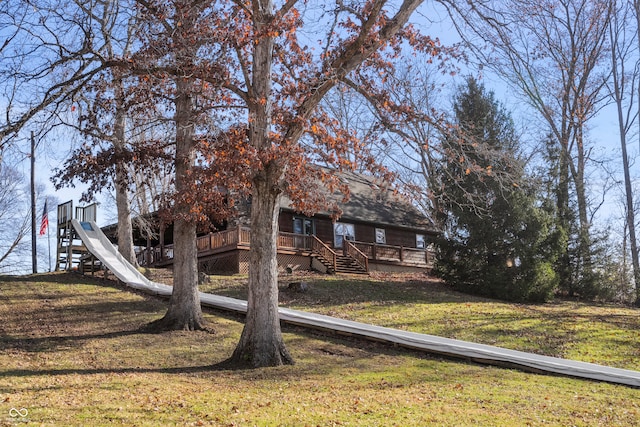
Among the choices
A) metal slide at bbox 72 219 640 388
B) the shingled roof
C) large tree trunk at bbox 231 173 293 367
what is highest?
the shingled roof

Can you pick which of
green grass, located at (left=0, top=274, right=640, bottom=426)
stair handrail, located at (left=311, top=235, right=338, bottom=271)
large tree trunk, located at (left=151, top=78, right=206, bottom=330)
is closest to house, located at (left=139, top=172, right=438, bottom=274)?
stair handrail, located at (left=311, top=235, right=338, bottom=271)

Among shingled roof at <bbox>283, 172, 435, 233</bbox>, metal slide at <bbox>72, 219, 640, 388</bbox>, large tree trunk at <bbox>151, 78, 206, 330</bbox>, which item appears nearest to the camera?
metal slide at <bbox>72, 219, 640, 388</bbox>

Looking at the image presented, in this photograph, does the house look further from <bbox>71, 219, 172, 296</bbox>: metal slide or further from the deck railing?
<bbox>71, 219, 172, 296</bbox>: metal slide

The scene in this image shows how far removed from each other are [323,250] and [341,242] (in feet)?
11.0

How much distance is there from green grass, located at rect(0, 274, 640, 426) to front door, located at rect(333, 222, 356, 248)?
396 inches

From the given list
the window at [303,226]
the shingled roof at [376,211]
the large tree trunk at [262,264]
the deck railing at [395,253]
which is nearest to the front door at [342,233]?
the shingled roof at [376,211]

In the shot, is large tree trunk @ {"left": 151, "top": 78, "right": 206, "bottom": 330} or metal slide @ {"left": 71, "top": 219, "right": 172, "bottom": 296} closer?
large tree trunk @ {"left": 151, "top": 78, "right": 206, "bottom": 330}

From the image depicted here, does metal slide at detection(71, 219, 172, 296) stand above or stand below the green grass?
above

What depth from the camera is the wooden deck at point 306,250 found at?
27.4 metres

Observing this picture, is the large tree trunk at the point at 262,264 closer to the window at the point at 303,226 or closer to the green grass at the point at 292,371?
the green grass at the point at 292,371

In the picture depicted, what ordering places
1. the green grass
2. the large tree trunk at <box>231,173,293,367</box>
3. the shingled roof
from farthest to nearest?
1. the shingled roof
2. the large tree trunk at <box>231,173,293,367</box>
3. the green grass

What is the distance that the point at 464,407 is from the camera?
887cm

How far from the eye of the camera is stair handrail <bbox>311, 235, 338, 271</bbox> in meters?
29.3

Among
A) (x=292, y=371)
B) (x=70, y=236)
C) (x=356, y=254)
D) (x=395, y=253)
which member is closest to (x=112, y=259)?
(x=70, y=236)
